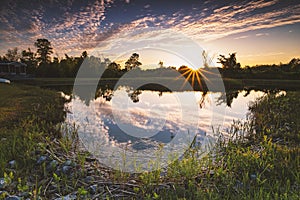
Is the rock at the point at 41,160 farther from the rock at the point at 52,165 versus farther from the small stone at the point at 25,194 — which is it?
the small stone at the point at 25,194

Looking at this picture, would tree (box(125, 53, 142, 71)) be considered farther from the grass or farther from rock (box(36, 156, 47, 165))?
rock (box(36, 156, 47, 165))

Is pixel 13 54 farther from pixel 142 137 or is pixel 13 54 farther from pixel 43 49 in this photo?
pixel 142 137

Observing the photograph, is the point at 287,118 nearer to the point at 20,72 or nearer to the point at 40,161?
the point at 40,161

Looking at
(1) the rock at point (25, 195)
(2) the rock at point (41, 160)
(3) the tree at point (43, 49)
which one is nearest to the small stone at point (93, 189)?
(1) the rock at point (25, 195)

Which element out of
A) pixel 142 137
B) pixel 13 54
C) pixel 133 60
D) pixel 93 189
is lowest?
pixel 93 189

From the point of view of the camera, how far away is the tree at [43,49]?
57.5 metres

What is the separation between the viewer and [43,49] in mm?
58188

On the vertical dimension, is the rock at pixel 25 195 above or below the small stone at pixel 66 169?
below

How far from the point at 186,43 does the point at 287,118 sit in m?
4.38

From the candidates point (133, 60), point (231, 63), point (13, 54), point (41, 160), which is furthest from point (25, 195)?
point (13, 54)

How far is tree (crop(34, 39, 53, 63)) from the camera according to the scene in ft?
189

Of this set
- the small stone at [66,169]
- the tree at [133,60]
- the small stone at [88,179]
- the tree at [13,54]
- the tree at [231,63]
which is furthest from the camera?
the tree at [13,54]

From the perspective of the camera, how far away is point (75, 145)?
17.9 feet

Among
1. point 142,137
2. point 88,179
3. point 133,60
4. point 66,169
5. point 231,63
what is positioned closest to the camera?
point 88,179
